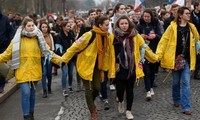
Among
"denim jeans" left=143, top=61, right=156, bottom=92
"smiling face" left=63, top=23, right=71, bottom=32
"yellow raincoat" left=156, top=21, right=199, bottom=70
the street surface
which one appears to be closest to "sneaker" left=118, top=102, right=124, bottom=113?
the street surface

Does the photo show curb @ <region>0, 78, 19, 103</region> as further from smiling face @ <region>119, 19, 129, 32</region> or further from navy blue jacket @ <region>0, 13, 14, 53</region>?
smiling face @ <region>119, 19, 129, 32</region>

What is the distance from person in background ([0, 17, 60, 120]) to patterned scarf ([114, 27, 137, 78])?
130 centimetres

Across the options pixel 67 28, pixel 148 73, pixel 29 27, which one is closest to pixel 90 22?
pixel 67 28

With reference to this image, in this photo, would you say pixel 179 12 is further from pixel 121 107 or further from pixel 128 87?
pixel 121 107

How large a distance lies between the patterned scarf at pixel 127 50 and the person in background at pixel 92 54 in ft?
0.57

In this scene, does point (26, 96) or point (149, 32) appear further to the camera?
point (149, 32)

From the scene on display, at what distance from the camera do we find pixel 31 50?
6707 millimetres

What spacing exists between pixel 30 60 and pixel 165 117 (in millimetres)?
2464

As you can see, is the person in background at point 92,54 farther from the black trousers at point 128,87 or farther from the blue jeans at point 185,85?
the blue jeans at point 185,85

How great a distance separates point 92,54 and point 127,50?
1.91 ft

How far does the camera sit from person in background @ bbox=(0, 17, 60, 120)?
6602 millimetres

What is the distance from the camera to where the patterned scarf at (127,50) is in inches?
260

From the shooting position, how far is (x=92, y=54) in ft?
21.8

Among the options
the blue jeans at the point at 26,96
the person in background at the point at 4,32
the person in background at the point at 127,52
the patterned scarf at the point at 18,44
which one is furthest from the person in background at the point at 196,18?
the blue jeans at the point at 26,96
